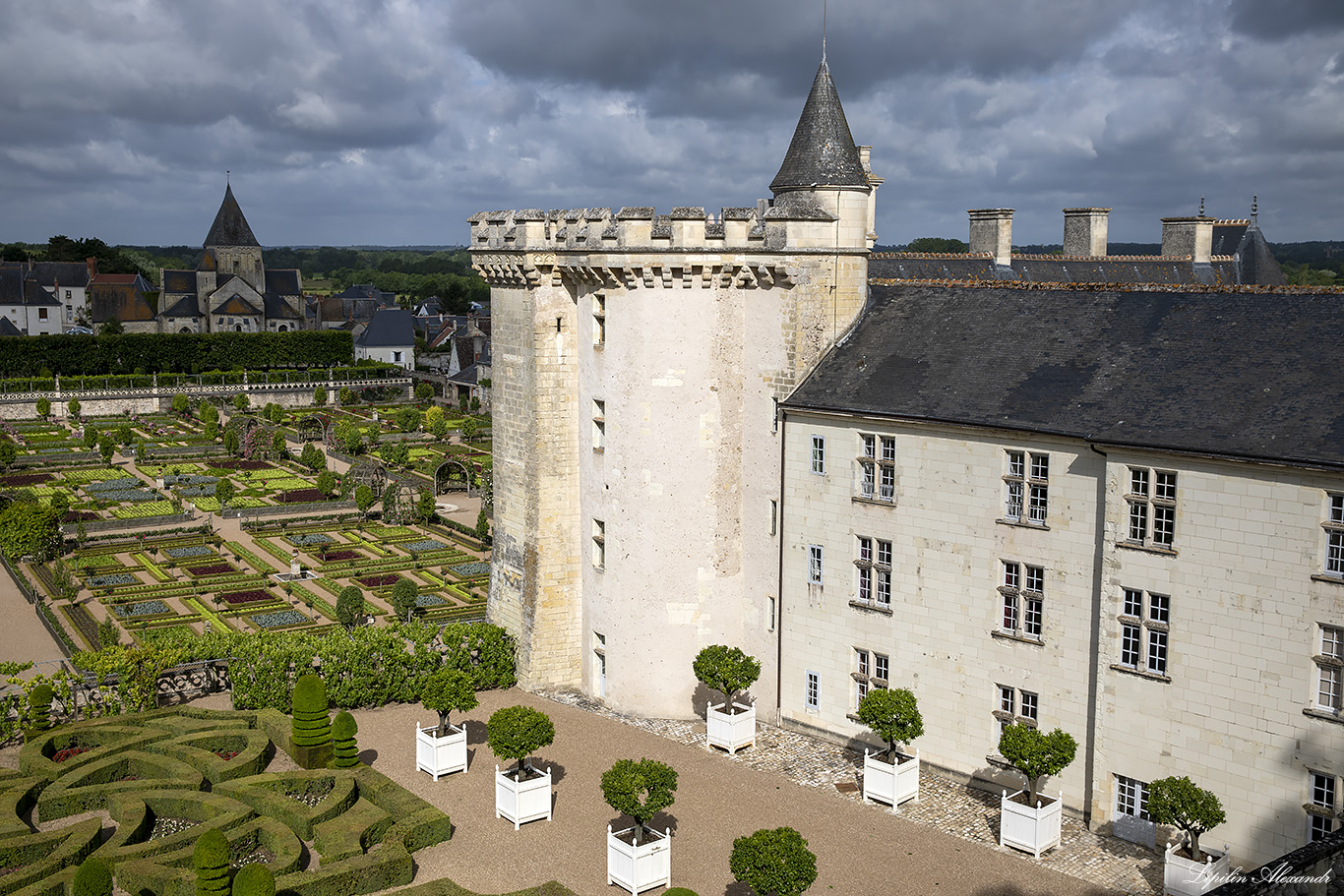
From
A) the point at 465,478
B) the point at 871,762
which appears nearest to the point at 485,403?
the point at 465,478

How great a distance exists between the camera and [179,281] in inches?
5084

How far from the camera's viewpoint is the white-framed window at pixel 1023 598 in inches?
952

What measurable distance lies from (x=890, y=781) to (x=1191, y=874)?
6.18m

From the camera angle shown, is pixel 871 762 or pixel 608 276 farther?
pixel 608 276

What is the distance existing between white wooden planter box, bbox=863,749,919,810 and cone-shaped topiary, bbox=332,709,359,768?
36.9 ft

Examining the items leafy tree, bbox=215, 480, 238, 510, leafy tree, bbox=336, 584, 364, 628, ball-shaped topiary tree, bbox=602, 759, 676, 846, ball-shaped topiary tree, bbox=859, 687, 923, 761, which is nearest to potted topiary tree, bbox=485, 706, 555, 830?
ball-shaped topiary tree, bbox=602, 759, 676, 846

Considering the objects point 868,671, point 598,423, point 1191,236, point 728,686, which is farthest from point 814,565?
point 1191,236

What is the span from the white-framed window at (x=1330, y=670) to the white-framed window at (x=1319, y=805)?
1233mm

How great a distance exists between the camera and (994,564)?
24.7 m

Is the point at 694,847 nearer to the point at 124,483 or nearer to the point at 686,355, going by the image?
the point at 686,355

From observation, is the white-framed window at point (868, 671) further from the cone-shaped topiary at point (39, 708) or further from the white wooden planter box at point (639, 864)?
the cone-shaped topiary at point (39, 708)

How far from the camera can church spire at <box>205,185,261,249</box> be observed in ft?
435

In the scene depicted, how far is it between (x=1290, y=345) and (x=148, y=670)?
26.7 m

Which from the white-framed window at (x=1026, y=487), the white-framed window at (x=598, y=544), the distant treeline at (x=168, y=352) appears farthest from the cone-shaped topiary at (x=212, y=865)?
the distant treeline at (x=168, y=352)
